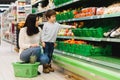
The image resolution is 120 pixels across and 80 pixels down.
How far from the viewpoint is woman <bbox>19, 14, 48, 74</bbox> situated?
4.85 meters

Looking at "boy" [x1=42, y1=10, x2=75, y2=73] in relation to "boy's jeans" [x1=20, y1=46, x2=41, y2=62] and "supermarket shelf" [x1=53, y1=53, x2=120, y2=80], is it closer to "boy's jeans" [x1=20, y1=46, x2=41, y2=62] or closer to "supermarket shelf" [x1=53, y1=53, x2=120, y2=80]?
"boy's jeans" [x1=20, y1=46, x2=41, y2=62]

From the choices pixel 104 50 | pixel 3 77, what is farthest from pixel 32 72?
pixel 104 50

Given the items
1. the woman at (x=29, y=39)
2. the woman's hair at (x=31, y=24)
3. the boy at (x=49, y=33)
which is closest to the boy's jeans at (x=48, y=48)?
the boy at (x=49, y=33)

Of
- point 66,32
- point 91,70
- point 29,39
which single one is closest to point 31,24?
point 29,39

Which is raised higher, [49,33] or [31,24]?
[31,24]

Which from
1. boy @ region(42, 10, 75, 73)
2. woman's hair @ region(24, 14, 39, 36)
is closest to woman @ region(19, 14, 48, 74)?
woman's hair @ region(24, 14, 39, 36)

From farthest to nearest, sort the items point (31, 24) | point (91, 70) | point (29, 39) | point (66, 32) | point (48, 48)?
point (66, 32)
point (48, 48)
point (29, 39)
point (31, 24)
point (91, 70)

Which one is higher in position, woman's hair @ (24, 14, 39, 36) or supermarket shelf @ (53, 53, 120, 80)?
woman's hair @ (24, 14, 39, 36)

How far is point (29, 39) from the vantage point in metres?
4.99

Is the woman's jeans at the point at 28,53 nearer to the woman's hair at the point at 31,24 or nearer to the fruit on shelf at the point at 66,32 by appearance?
the woman's hair at the point at 31,24

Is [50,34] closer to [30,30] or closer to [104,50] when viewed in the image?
[30,30]

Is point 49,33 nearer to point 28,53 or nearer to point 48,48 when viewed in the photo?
point 48,48

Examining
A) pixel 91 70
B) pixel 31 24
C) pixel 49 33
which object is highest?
pixel 31 24

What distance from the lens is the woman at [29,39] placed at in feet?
15.9
